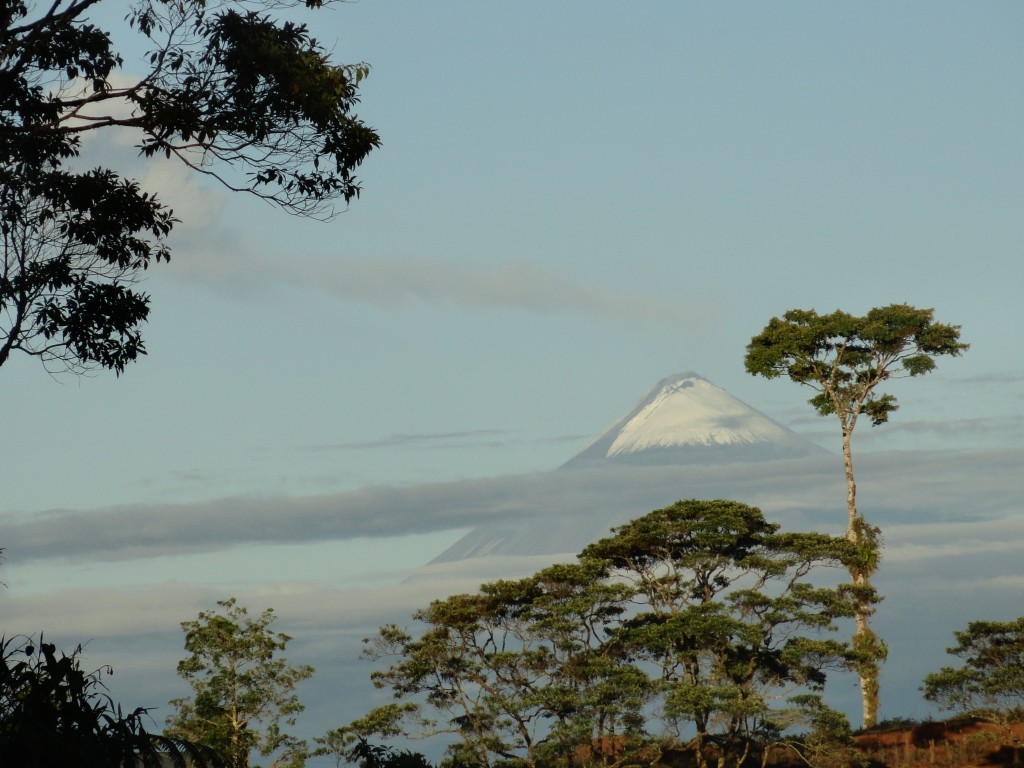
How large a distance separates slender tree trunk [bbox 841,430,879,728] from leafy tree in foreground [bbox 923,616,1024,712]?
176cm

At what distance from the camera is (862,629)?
40.3m

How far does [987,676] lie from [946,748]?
239cm

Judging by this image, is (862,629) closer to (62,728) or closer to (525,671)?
(525,671)

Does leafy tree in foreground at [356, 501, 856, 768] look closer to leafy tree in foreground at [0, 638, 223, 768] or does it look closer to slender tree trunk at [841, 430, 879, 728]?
slender tree trunk at [841, 430, 879, 728]

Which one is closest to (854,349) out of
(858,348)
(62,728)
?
(858,348)

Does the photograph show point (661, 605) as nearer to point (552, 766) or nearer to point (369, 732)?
point (552, 766)

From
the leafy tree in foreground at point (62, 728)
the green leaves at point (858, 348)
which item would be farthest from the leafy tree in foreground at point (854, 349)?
the leafy tree in foreground at point (62, 728)

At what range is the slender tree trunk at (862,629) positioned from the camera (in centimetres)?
3941

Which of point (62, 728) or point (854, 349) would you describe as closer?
point (62, 728)

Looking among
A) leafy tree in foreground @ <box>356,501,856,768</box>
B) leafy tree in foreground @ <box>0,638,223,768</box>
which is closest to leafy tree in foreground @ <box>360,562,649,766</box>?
leafy tree in foreground @ <box>356,501,856,768</box>

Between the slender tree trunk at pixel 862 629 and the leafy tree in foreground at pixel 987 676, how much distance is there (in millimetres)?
1765

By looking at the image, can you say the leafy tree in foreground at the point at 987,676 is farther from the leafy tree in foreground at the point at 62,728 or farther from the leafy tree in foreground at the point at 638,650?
the leafy tree in foreground at the point at 62,728

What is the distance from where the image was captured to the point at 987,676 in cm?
3769

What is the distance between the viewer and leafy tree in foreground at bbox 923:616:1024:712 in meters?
37.2
